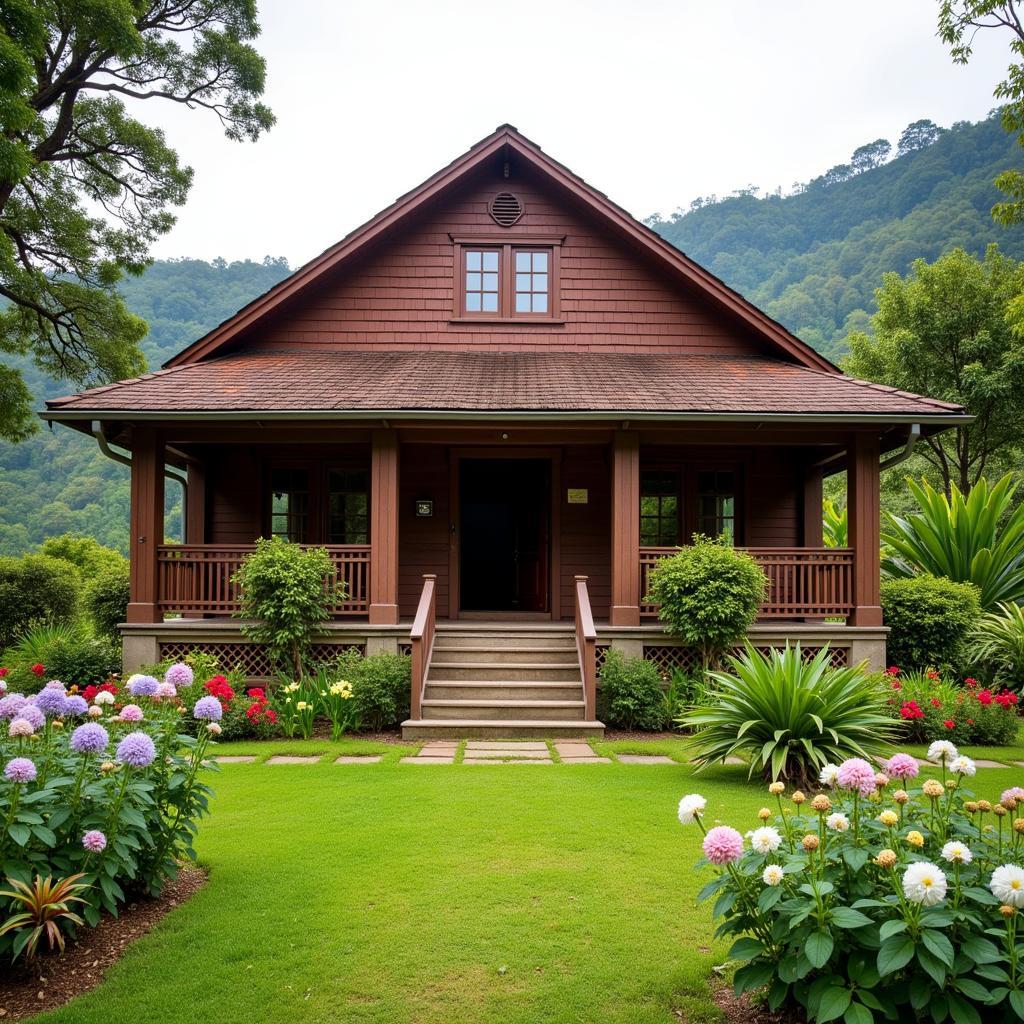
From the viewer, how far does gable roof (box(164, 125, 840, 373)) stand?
40.1 ft

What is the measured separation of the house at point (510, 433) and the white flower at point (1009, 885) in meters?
7.56

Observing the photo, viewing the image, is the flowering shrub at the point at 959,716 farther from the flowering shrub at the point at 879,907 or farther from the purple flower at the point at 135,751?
the purple flower at the point at 135,751

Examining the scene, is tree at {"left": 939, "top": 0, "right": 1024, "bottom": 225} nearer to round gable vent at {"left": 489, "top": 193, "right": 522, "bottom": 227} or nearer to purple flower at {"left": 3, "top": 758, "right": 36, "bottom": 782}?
round gable vent at {"left": 489, "top": 193, "right": 522, "bottom": 227}

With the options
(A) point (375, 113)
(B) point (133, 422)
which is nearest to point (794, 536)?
(B) point (133, 422)

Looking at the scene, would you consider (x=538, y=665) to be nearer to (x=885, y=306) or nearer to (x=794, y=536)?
(x=794, y=536)

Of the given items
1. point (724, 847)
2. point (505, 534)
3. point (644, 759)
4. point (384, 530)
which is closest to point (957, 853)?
point (724, 847)

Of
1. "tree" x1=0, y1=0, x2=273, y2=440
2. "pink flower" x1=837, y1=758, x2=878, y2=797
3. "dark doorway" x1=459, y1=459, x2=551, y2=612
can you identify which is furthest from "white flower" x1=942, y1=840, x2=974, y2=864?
"tree" x1=0, y1=0, x2=273, y2=440

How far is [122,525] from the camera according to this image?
31.0 m

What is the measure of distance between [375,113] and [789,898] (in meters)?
79.0

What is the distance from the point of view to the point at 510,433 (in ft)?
36.0

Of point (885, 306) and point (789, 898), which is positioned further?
point (885, 306)

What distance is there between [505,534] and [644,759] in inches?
388

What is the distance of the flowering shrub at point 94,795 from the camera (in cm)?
341

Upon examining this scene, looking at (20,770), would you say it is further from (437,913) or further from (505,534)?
(505,534)
